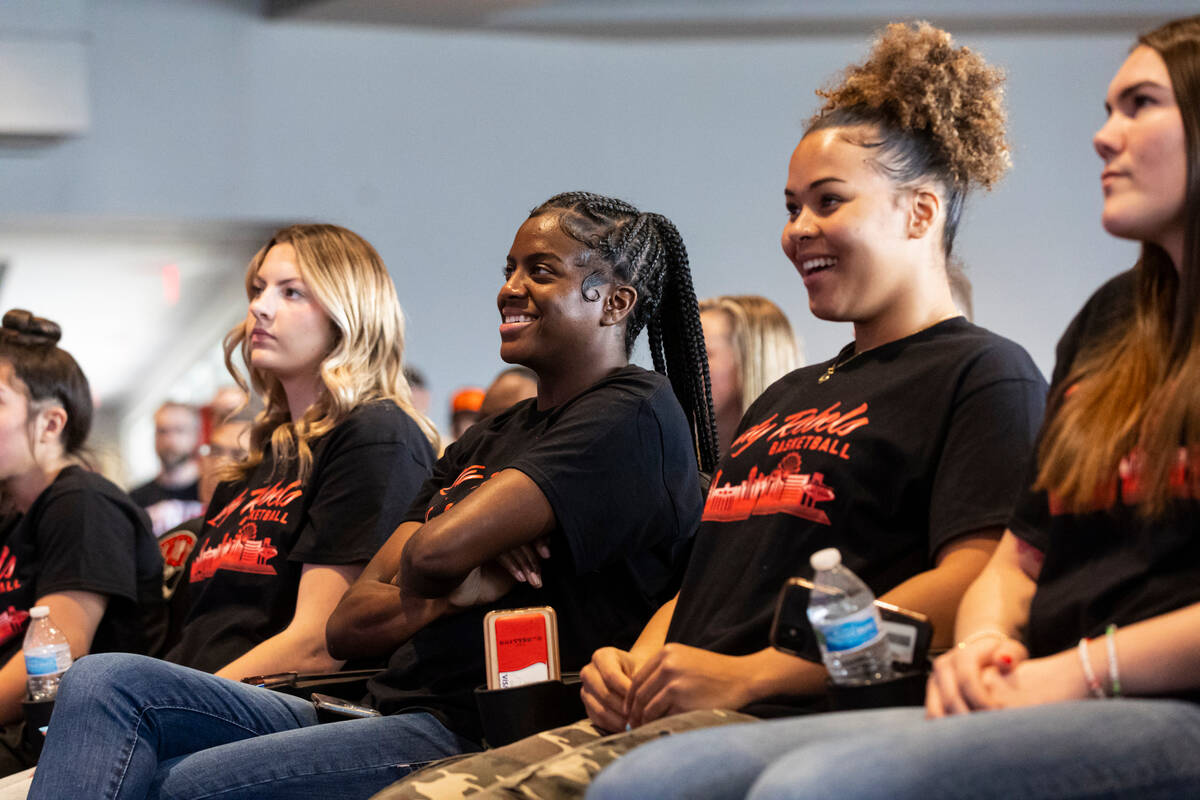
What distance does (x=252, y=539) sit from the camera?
2.51 metres

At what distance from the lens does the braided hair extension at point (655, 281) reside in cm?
224

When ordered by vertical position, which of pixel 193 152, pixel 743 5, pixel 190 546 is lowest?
pixel 190 546

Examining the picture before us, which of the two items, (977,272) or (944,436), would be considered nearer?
(944,436)

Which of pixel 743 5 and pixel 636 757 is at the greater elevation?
pixel 743 5

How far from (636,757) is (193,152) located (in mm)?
4989

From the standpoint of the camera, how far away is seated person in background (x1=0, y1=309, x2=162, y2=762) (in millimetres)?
2783

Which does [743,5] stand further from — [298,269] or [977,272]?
[298,269]

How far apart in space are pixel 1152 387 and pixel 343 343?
5.74 ft

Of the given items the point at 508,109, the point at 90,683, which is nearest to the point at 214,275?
the point at 508,109

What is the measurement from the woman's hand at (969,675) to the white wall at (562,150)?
4565 millimetres

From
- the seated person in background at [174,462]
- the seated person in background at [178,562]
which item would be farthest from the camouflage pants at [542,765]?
the seated person in background at [174,462]

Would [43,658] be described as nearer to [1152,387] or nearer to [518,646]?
[518,646]

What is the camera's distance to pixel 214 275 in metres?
6.23

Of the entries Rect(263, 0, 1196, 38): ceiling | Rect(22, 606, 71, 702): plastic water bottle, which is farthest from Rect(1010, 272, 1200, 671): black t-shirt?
Rect(263, 0, 1196, 38): ceiling
